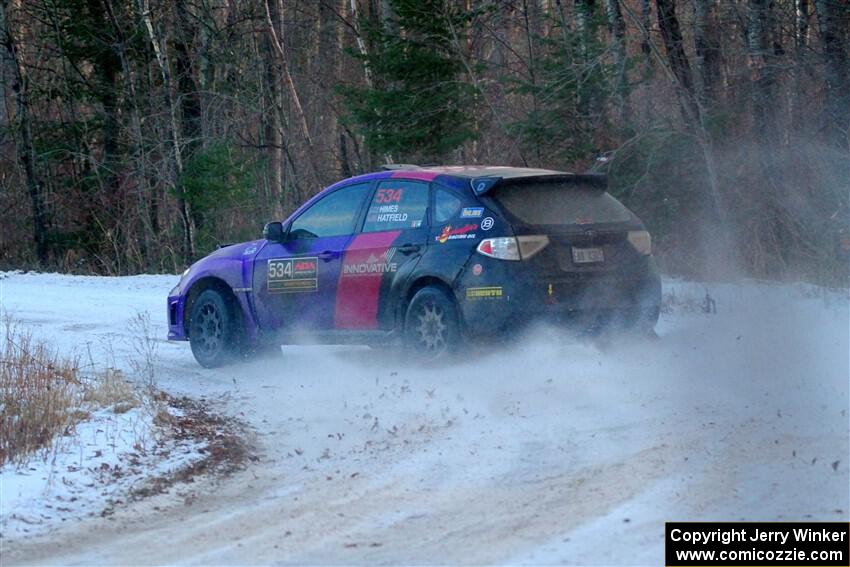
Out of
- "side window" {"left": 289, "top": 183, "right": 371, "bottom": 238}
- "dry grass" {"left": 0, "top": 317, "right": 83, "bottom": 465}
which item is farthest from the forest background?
"dry grass" {"left": 0, "top": 317, "right": 83, "bottom": 465}

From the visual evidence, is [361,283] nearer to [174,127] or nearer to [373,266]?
[373,266]

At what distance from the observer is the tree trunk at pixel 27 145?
28.5 m

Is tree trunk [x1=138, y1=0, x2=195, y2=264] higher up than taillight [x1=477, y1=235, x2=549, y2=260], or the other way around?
tree trunk [x1=138, y1=0, x2=195, y2=264]

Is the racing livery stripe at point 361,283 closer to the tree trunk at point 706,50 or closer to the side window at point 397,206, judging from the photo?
the side window at point 397,206

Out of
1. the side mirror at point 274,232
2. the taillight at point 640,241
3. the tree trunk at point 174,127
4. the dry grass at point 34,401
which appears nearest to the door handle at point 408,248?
the side mirror at point 274,232

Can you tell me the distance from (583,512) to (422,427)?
228cm

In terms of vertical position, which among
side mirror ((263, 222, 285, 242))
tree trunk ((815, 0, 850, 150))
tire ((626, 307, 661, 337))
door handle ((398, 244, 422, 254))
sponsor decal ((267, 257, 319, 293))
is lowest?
tire ((626, 307, 661, 337))

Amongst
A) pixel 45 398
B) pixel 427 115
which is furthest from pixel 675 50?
pixel 45 398

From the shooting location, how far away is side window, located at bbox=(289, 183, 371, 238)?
10586mm

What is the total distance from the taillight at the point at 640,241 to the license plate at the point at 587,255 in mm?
402

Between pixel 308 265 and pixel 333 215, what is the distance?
1.70 feet

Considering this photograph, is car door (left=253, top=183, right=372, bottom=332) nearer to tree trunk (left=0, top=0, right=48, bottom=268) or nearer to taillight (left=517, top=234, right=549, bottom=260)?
taillight (left=517, top=234, right=549, bottom=260)

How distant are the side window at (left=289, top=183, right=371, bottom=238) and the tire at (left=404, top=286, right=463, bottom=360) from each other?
47.7 inches

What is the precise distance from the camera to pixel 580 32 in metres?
19.2
